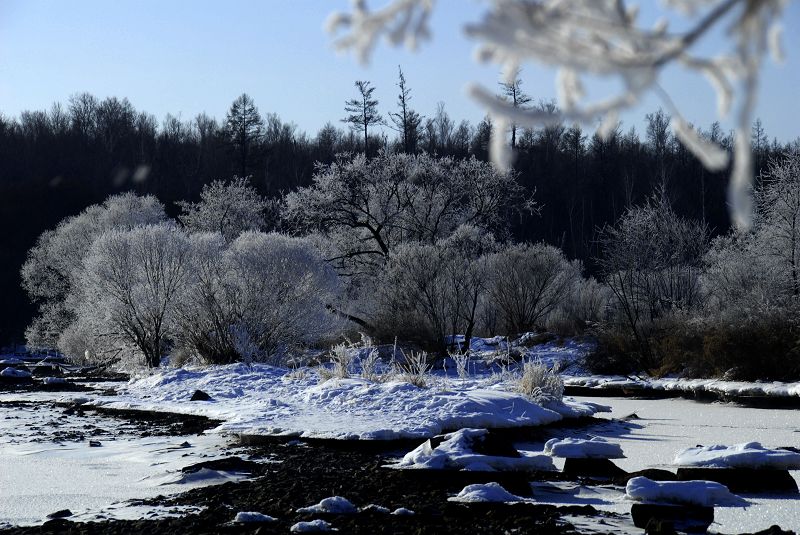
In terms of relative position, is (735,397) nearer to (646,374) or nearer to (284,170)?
(646,374)

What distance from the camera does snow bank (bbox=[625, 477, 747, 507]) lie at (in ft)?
23.3

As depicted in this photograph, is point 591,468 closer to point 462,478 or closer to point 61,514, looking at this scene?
point 462,478

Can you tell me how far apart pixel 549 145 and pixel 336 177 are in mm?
33608

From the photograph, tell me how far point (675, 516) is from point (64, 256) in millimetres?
43412

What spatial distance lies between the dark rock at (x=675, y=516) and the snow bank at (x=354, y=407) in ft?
17.9

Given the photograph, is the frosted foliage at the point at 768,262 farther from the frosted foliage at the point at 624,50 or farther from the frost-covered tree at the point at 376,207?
the frosted foliage at the point at 624,50

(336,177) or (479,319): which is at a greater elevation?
(336,177)

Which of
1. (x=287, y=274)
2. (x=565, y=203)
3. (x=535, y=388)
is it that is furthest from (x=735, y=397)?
(x=565, y=203)

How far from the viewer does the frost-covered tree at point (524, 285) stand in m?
34.1

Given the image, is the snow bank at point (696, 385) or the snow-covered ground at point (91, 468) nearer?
the snow-covered ground at point (91, 468)

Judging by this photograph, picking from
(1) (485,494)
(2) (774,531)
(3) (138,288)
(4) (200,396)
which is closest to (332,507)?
(1) (485,494)

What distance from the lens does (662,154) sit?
65.4 m

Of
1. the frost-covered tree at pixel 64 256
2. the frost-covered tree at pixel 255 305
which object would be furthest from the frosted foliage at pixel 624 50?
the frost-covered tree at pixel 64 256

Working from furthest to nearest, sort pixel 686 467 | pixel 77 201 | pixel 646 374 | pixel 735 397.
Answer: pixel 77 201 → pixel 646 374 → pixel 735 397 → pixel 686 467
